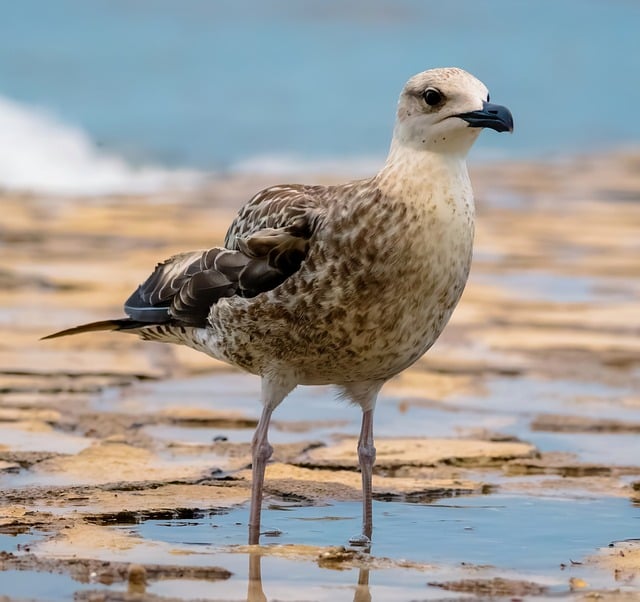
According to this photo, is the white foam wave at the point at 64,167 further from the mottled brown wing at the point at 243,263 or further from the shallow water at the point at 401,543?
the shallow water at the point at 401,543

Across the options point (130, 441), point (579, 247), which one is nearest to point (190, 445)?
point (130, 441)

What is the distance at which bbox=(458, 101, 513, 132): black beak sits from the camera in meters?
4.71

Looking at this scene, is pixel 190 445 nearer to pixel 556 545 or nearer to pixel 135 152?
pixel 556 545

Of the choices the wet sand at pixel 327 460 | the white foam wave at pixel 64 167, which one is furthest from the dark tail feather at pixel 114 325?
the white foam wave at pixel 64 167

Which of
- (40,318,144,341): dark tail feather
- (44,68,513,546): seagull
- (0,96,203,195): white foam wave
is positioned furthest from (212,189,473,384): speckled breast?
(0,96,203,195): white foam wave

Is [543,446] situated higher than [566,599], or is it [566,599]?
[543,446]

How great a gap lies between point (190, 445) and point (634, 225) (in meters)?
9.39

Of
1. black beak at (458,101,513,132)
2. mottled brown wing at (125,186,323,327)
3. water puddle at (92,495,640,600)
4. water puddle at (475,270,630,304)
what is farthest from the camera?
water puddle at (475,270,630,304)

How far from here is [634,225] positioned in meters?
14.9

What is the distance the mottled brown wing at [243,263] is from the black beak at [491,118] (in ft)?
1.99

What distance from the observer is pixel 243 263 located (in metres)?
5.25

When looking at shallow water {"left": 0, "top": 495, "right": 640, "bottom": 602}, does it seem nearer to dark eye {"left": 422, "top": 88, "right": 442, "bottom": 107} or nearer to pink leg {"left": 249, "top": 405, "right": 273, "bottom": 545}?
pink leg {"left": 249, "top": 405, "right": 273, "bottom": 545}

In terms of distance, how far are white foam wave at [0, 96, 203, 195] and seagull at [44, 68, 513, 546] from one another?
14.0m

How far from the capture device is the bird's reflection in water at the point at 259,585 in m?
4.13
